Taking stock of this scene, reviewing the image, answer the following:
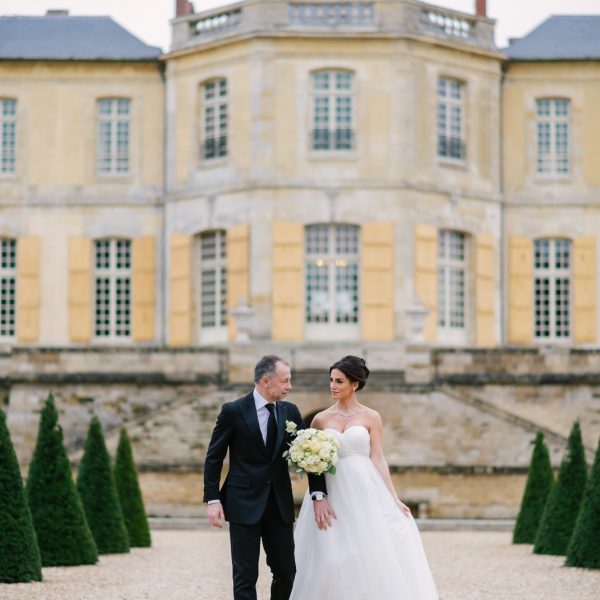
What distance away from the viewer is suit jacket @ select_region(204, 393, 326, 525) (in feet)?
32.5

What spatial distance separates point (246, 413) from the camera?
10.0 m

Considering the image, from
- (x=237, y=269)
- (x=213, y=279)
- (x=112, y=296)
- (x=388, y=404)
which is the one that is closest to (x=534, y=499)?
(x=388, y=404)

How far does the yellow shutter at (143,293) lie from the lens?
3341 centimetres

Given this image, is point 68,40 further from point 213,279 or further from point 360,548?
point 360,548

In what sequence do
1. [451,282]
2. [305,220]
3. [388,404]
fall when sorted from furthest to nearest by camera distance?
[451,282] < [305,220] < [388,404]

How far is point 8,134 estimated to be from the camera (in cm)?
3419

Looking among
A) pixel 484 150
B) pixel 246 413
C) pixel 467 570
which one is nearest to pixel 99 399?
pixel 484 150

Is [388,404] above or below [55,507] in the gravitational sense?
above

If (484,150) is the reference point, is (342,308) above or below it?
below

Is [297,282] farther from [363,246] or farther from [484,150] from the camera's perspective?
[484,150]

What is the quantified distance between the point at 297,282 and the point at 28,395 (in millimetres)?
5131

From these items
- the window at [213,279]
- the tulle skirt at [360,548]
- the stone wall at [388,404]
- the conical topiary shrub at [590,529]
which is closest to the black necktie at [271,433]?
the tulle skirt at [360,548]

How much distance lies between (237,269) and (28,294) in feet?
14.8

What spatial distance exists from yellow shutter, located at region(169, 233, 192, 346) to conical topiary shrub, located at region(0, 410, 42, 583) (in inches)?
713
